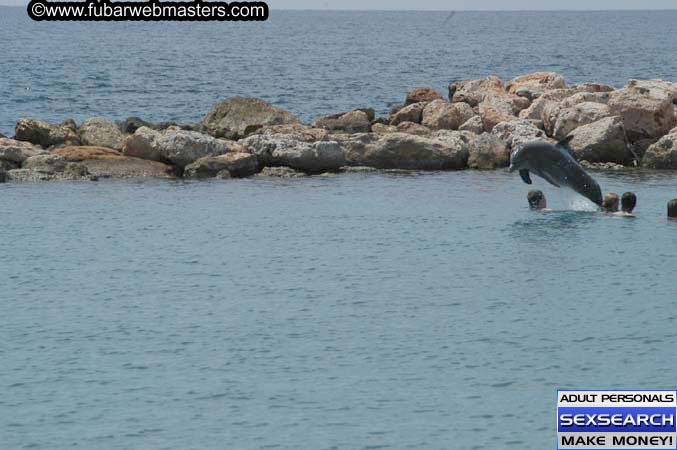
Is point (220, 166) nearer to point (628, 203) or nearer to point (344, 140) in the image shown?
point (344, 140)

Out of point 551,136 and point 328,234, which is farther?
point 551,136

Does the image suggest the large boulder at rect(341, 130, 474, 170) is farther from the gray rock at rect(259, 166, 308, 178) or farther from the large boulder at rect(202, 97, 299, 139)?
the large boulder at rect(202, 97, 299, 139)

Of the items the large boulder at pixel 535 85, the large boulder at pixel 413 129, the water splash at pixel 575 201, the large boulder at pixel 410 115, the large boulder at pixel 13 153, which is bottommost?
the water splash at pixel 575 201

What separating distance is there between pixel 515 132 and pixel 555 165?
951 cm

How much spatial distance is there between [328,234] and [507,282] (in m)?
6.77

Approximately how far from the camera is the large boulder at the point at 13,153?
41.4 metres

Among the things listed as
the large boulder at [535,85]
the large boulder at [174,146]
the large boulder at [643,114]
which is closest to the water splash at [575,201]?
the large boulder at [643,114]

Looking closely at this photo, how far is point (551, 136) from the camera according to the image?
46.3m

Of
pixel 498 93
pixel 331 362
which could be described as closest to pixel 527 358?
pixel 331 362

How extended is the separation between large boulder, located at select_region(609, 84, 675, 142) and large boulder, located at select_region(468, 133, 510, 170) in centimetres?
442

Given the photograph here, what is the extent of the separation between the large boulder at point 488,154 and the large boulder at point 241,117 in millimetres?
8111

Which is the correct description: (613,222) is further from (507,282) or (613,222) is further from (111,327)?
(111,327)

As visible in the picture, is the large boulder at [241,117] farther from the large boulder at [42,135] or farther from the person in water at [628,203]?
the person in water at [628,203]

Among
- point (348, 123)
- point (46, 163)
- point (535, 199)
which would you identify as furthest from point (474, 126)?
point (46, 163)
